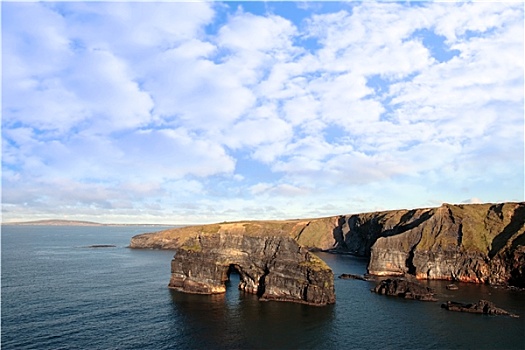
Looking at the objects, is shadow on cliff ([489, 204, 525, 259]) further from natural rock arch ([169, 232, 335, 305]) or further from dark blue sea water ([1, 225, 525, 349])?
natural rock arch ([169, 232, 335, 305])

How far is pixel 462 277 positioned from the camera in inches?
5197

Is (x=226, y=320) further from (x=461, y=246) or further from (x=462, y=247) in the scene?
(x=461, y=246)

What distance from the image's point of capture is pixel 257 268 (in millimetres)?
104000

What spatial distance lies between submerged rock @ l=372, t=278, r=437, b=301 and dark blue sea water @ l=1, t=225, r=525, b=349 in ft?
15.9

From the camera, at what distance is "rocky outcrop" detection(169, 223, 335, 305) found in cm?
9469

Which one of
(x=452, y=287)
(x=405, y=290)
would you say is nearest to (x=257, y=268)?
(x=405, y=290)

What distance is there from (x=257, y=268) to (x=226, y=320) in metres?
26.3

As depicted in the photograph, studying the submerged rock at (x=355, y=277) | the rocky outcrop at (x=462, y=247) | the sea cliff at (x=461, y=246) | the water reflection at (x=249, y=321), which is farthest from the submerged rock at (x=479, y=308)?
the rocky outcrop at (x=462, y=247)

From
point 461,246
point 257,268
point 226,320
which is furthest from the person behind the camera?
point 461,246

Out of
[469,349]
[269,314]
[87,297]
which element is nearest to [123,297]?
[87,297]

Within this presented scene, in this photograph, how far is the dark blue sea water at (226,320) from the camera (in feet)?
219

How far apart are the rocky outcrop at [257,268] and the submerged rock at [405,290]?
21.8 meters

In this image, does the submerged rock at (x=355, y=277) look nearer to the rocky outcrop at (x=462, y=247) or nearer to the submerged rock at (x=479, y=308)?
the rocky outcrop at (x=462, y=247)

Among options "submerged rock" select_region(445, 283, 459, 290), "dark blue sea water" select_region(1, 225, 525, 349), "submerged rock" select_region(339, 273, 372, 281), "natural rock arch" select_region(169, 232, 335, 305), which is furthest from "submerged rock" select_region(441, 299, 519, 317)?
"submerged rock" select_region(339, 273, 372, 281)
